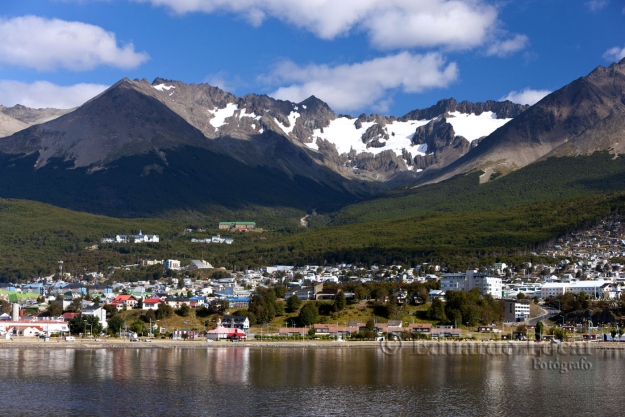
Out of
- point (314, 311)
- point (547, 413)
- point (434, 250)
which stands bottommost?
point (547, 413)

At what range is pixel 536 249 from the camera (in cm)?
17638

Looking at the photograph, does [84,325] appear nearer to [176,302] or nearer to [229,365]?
[176,302]

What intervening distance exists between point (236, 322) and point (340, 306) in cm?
1348

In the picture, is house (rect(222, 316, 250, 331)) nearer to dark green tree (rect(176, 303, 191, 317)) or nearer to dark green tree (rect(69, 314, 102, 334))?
dark green tree (rect(176, 303, 191, 317))

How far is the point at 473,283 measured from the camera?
13550 cm

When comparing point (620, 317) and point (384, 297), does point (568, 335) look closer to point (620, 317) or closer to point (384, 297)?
point (620, 317)

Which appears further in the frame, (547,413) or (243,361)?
(243,361)

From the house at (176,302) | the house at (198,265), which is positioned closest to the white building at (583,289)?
the house at (176,302)

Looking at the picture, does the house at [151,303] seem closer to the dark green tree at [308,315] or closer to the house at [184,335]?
the house at [184,335]

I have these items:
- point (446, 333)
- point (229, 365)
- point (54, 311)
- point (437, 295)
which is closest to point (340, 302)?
point (446, 333)

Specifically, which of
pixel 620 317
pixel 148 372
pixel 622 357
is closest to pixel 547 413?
pixel 148 372

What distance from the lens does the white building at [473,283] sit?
436 feet

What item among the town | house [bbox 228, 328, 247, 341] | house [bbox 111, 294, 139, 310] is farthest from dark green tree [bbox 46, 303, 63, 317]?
house [bbox 228, 328, 247, 341]

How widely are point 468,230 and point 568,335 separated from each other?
3498 inches
